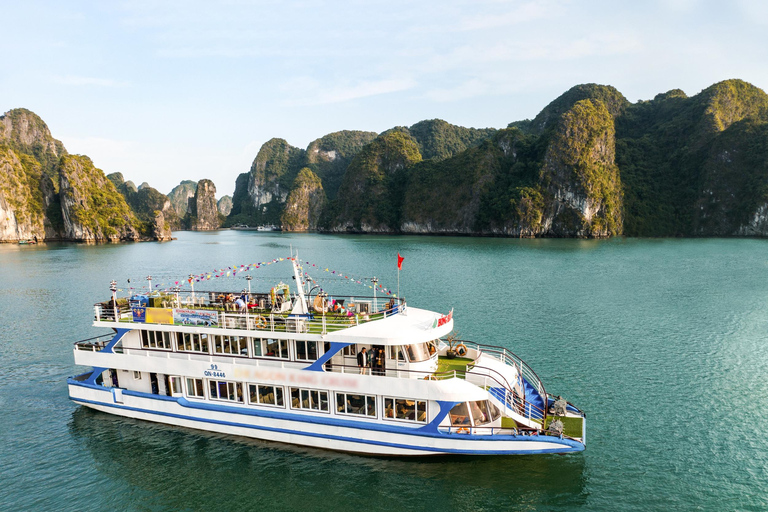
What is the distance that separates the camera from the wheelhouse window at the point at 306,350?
48.7ft

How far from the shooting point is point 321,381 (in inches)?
559

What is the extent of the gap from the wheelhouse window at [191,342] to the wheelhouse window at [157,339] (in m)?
0.38

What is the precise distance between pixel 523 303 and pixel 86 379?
3087 cm

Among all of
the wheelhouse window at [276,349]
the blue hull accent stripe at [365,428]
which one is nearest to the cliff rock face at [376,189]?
the wheelhouse window at [276,349]

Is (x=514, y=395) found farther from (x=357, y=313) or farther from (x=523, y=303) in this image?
(x=523, y=303)

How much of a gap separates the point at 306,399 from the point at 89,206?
13377 centimetres

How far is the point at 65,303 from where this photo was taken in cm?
3925

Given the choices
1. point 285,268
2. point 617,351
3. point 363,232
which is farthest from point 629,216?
point 617,351

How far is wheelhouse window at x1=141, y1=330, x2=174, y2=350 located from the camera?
1650 centimetres

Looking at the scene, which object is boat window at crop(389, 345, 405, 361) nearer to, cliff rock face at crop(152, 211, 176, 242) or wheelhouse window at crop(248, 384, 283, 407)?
wheelhouse window at crop(248, 384, 283, 407)

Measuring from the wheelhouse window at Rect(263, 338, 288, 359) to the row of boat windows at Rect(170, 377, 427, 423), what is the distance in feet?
3.53

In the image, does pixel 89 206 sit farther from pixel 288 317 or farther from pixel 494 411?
pixel 494 411

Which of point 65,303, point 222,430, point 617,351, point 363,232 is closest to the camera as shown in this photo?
point 222,430

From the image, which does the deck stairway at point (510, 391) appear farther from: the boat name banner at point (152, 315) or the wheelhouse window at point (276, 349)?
the boat name banner at point (152, 315)
